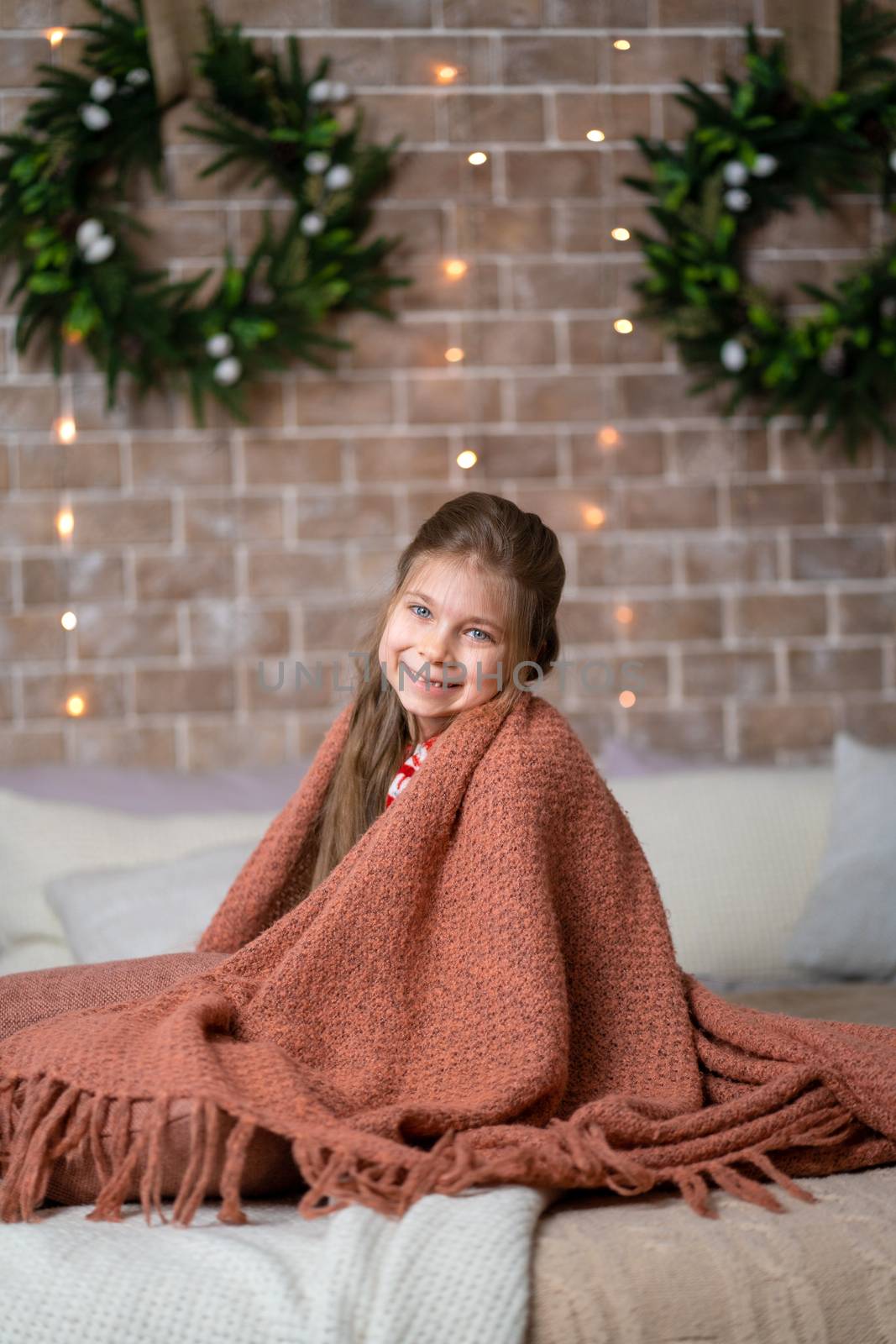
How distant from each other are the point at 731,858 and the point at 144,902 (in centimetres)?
86

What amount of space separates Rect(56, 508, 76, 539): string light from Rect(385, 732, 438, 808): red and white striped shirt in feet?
4.08

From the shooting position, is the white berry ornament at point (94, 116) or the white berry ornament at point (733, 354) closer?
the white berry ornament at point (94, 116)

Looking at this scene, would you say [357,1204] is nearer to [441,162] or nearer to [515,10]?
[441,162]

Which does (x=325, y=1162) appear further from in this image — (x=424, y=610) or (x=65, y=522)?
(x=65, y=522)

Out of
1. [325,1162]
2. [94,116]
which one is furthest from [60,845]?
[94,116]

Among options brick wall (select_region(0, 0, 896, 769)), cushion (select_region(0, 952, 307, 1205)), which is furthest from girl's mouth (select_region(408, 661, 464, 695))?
brick wall (select_region(0, 0, 896, 769))

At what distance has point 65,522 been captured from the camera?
8.19 ft

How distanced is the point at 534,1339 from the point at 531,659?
73 cm

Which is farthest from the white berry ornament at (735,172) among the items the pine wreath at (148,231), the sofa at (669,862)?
the sofa at (669,862)

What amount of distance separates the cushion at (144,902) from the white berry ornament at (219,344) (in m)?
0.96

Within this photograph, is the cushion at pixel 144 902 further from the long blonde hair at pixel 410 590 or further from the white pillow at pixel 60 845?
the long blonde hair at pixel 410 590

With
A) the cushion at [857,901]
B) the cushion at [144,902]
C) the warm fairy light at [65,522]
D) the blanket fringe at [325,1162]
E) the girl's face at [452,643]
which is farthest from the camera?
the warm fairy light at [65,522]

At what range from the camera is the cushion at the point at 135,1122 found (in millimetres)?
1023

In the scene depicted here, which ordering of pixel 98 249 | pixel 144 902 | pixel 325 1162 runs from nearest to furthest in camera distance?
1. pixel 325 1162
2. pixel 144 902
3. pixel 98 249
